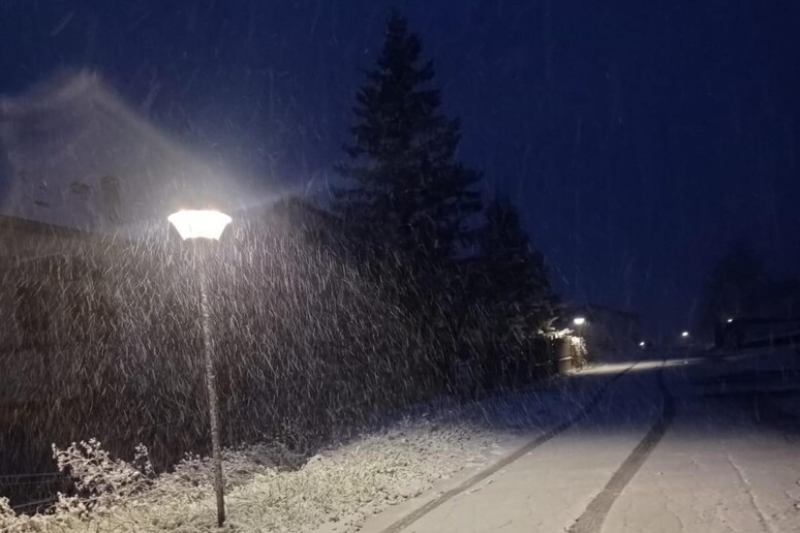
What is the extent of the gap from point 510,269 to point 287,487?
26.8m

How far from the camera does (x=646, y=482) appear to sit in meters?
9.66

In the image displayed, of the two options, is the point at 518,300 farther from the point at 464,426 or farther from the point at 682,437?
the point at 682,437

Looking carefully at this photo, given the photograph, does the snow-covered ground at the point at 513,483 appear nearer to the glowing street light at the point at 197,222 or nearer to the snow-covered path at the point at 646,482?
the snow-covered path at the point at 646,482

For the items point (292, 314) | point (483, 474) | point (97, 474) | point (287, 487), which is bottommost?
point (483, 474)

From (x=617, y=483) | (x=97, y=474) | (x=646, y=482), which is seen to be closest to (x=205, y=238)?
(x=97, y=474)

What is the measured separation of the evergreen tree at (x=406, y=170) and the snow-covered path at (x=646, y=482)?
11.6 metres

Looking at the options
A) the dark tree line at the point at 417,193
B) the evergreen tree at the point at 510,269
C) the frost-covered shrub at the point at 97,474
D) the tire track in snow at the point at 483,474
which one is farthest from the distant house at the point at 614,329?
the frost-covered shrub at the point at 97,474

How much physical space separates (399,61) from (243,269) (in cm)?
1236

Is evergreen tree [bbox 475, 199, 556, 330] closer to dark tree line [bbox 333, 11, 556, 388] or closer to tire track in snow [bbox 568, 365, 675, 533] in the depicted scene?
dark tree line [bbox 333, 11, 556, 388]

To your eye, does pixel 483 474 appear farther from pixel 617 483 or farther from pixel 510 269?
pixel 510 269

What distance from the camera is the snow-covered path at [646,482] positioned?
7.71m

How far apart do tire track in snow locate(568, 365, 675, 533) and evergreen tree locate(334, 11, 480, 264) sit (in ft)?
41.1

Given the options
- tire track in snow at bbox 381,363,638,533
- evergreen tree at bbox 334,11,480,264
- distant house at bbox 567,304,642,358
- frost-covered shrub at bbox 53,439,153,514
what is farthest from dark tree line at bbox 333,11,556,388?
distant house at bbox 567,304,642,358

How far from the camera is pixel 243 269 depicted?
1967cm
